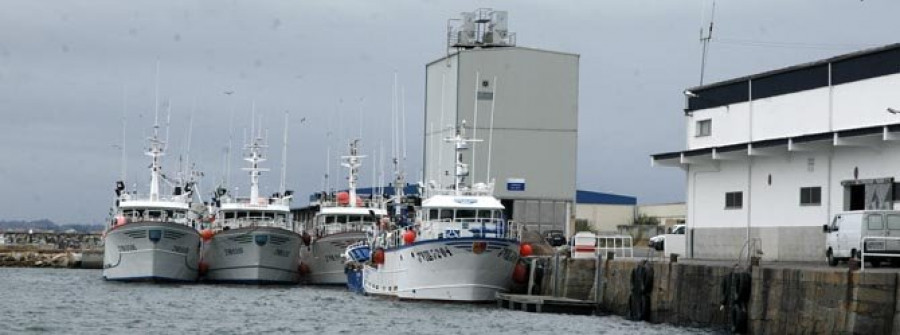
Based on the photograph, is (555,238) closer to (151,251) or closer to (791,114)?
(151,251)

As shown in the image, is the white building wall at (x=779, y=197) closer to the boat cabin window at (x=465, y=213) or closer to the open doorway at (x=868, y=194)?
the open doorway at (x=868, y=194)

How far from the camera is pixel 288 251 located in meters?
65.6

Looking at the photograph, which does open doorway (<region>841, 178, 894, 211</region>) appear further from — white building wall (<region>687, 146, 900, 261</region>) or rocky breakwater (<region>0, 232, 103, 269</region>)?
rocky breakwater (<region>0, 232, 103, 269</region>)

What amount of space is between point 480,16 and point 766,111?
30334 millimetres

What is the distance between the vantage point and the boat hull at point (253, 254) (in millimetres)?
64125

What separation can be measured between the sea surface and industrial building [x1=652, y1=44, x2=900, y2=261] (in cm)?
686

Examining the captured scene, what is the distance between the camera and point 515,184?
70.6 metres

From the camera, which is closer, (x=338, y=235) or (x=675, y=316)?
(x=675, y=316)

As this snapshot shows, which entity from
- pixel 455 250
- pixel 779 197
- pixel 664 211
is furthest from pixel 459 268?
pixel 664 211

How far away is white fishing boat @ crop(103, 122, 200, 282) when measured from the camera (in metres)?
62.3

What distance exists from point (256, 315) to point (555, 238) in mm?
22849

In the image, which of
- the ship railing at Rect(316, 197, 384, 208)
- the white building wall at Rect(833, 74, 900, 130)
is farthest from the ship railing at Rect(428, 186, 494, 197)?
the ship railing at Rect(316, 197, 384, 208)

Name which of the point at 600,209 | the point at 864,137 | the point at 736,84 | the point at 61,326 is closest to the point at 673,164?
the point at 736,84

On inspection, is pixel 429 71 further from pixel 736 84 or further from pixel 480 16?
pixel 736 84
